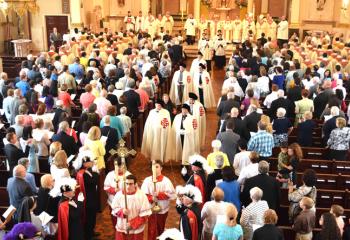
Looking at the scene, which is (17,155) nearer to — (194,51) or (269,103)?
(269,103)

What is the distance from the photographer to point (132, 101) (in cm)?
Result: 1280

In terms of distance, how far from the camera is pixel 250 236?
7328 millimetres

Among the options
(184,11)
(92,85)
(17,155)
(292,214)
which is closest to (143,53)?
(92,85)

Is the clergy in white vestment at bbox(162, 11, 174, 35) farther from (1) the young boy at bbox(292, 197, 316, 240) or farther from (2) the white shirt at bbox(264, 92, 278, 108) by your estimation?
(1) the young boy at bbox(292, 197, 316, 240)

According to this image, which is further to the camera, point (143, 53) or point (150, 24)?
point (150, 24)

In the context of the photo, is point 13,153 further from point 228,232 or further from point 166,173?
point 228,232

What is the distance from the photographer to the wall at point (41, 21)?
27.2 m

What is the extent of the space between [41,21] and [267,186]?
2259cm

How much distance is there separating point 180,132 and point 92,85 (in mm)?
3014

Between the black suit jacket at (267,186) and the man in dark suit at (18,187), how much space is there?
3.35 meters

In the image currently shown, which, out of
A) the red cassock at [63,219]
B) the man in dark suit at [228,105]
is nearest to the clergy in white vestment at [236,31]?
the man in dark suit at [228,105]

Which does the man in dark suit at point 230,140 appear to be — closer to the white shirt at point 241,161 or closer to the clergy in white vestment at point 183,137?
the white shirt at point 241,161

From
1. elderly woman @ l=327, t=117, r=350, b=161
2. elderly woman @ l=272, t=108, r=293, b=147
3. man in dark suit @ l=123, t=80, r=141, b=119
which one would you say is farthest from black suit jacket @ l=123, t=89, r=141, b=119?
elderly woman @ l=327, t=117, r=350, b=161

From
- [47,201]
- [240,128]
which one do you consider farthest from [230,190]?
[240,128]
